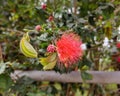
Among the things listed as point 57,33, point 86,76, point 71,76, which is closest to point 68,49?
point 57,33

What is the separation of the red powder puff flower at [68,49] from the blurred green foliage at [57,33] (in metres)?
0.07

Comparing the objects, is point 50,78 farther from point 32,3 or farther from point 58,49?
point 58,49

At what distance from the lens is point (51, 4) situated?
50.6 inches

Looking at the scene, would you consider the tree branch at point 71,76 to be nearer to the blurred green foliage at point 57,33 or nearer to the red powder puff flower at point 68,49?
the blurred green foliage at point 57,33

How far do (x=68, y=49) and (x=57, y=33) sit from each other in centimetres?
10

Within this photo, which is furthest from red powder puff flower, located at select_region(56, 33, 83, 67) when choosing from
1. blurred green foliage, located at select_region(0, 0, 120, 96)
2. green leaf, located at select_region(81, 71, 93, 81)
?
green leaf, located at select_region(81, 71, 93, 81)

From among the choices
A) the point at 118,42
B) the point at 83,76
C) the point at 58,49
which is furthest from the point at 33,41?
the point at 118,42

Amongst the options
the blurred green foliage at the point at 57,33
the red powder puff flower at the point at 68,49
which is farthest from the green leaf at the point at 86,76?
the red powder puff flower at the point at 68,49

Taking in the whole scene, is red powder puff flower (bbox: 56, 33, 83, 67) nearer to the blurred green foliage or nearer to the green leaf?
the blurred green foliage

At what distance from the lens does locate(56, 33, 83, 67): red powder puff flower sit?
734mm

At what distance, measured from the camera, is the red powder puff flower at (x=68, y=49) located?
0.73 m

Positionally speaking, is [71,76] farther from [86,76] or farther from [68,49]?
[68,49]

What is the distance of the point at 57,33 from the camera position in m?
0.83

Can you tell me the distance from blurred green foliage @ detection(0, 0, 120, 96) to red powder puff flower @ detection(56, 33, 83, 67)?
7 centimetres
